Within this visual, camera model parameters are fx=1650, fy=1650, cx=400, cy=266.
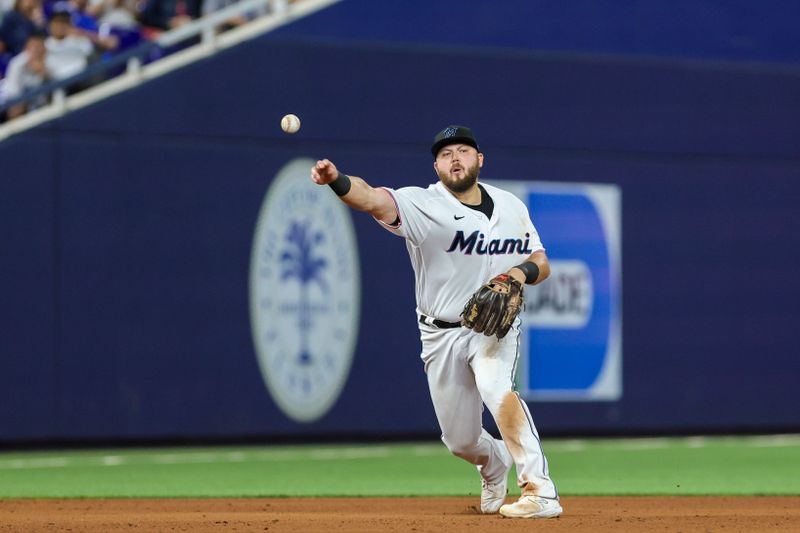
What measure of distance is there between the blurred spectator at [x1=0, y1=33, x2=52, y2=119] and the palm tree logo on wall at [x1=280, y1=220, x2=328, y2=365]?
274 centimetres

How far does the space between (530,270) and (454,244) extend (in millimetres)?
433

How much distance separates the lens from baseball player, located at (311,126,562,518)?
8578 mm

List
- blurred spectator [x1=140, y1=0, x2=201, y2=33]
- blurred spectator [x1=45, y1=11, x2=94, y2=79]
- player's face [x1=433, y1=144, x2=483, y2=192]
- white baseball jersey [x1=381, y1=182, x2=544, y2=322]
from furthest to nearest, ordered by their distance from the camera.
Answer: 1. blurred spectator [x1=140, y1=0, x2=201, y2=33]
2. blurred spectator [x1=45, y1=11, x2=94, y2=79]
3. player's face [x1=433, y1=144, x2=483, y2=192]
4. white baseball jersey [x1=381, y1=182, x2=544, y2=322]

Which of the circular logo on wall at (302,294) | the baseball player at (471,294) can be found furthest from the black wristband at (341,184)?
the circular logo on wall at (302,294)

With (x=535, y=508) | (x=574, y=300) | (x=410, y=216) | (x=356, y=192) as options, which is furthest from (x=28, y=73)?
(x=535, y=508)

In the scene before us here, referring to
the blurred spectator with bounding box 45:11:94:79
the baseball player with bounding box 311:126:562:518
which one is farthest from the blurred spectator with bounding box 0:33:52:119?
the baseball player with bounding box 311:126:562:518

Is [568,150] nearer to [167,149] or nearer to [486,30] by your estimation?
[486,30]

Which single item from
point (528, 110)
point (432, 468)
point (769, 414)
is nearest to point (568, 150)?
point (528, 110)

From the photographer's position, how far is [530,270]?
29.1 feet

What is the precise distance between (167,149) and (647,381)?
6058 millimetres

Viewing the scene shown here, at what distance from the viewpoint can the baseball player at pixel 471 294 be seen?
858cm

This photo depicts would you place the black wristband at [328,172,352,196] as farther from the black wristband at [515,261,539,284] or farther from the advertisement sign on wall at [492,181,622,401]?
the advertisement sign on wall at [492,181,622,401]

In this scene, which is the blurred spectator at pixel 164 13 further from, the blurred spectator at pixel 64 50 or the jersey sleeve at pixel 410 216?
the jersey sleeve at pixel 410 216

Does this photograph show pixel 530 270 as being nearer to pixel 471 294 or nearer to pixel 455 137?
pixel 471 294
